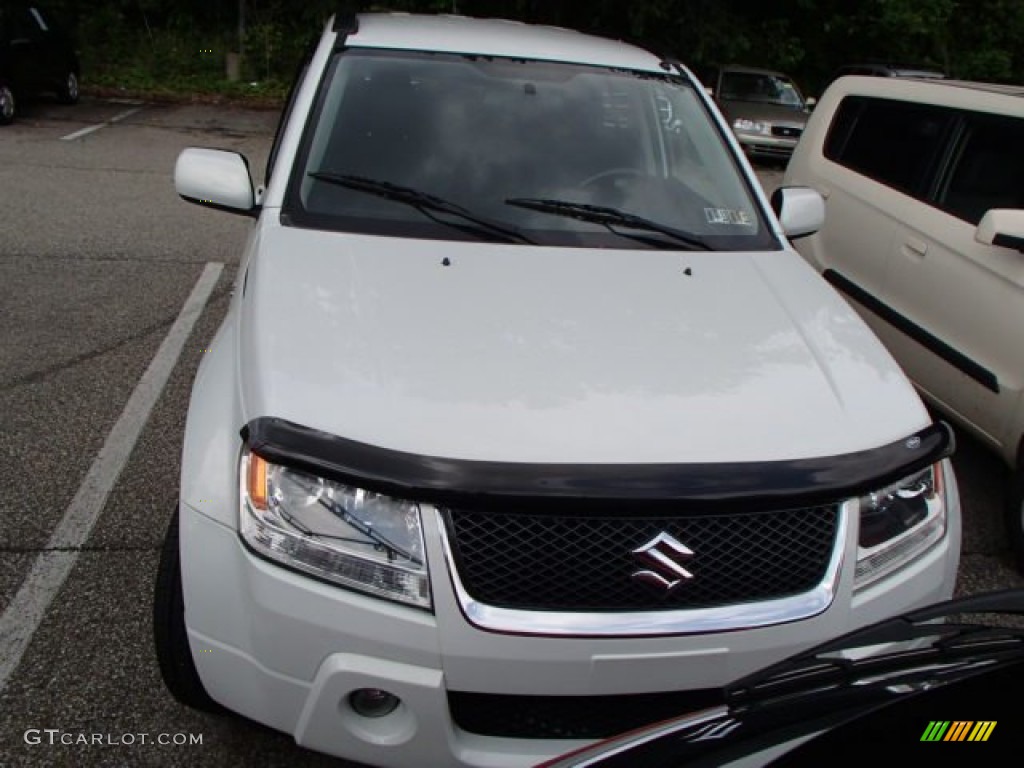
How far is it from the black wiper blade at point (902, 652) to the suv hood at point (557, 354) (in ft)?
1.30

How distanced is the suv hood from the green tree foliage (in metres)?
14.0

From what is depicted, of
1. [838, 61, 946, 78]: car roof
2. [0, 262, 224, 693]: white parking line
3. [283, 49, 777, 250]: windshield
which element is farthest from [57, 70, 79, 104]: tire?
[838, 61, 946, 78]: car roof

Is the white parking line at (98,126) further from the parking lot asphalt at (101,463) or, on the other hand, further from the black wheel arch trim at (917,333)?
the black wheel arch trim at (917,333)

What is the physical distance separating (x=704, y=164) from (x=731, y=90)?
42.8 feet

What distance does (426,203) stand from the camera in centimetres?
283

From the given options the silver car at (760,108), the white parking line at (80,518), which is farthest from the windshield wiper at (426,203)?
the silver car at (760,108)

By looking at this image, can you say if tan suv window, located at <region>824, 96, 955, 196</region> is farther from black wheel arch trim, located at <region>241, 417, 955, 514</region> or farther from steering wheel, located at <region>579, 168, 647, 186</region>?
black wheel arch trim, located at <region>241, 417, 955, 514</region>

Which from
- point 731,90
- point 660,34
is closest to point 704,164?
point 731,90

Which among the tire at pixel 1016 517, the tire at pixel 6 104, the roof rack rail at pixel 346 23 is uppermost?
the roof rack rail at pixel 346 23

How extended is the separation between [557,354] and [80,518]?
81.4 inches

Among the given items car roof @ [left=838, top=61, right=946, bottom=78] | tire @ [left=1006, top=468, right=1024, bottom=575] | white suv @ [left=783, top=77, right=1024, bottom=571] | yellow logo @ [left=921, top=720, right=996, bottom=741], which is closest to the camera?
yellow logo @ [left=921, top=720, right=996, bottom=741]

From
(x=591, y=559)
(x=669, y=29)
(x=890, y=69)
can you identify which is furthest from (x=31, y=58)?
(x=890, y=69)

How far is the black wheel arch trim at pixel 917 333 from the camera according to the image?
371 cm

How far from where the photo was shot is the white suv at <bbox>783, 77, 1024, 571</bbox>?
362 cm
